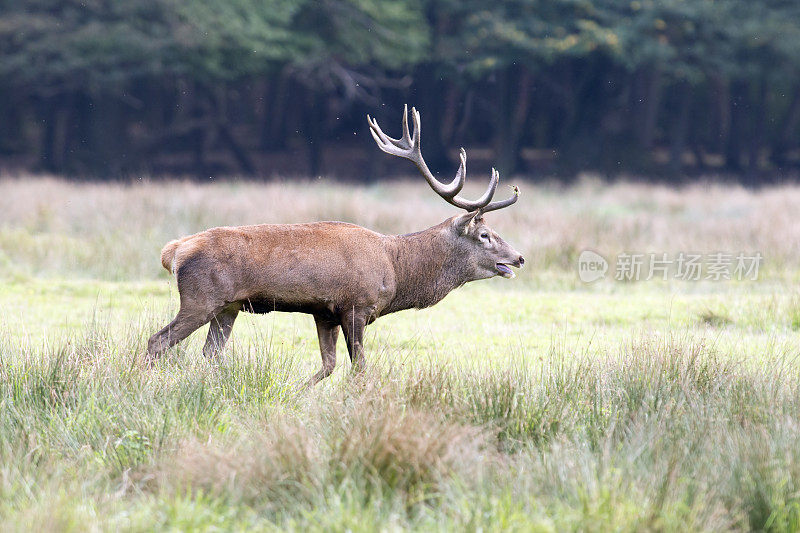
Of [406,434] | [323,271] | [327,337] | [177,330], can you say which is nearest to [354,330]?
[327,337]

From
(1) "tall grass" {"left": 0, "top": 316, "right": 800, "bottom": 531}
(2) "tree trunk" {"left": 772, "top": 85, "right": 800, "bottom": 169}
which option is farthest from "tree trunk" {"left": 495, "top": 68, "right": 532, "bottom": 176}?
(1) "tall grass" {"left": 0, "top": 316, "right": 800, "bottom": 531}

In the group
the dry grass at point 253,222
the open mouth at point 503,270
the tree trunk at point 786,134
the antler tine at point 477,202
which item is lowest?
the dry grass at point 253,222

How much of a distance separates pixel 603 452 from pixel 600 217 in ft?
37.7

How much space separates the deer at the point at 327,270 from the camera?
7.08 meters

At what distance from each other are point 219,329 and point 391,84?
23.8 m

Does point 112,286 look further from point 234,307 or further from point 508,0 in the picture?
point 508,0

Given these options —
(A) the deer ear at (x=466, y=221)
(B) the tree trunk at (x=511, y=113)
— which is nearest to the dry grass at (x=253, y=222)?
(A) the deer ear at (x=466, y=221)

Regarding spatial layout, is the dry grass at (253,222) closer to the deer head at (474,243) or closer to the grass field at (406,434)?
the grass field at (406,434)

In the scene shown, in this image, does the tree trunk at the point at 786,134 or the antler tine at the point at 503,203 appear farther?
the tree trunk at the point at 786,134

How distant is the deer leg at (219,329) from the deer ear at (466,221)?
5.93 ft

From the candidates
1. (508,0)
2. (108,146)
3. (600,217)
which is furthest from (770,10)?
(108,146)

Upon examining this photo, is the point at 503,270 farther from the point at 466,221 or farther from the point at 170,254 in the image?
the point at 170,254

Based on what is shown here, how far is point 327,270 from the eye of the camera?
7.30 meters

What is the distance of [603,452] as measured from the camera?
5.01 meters
